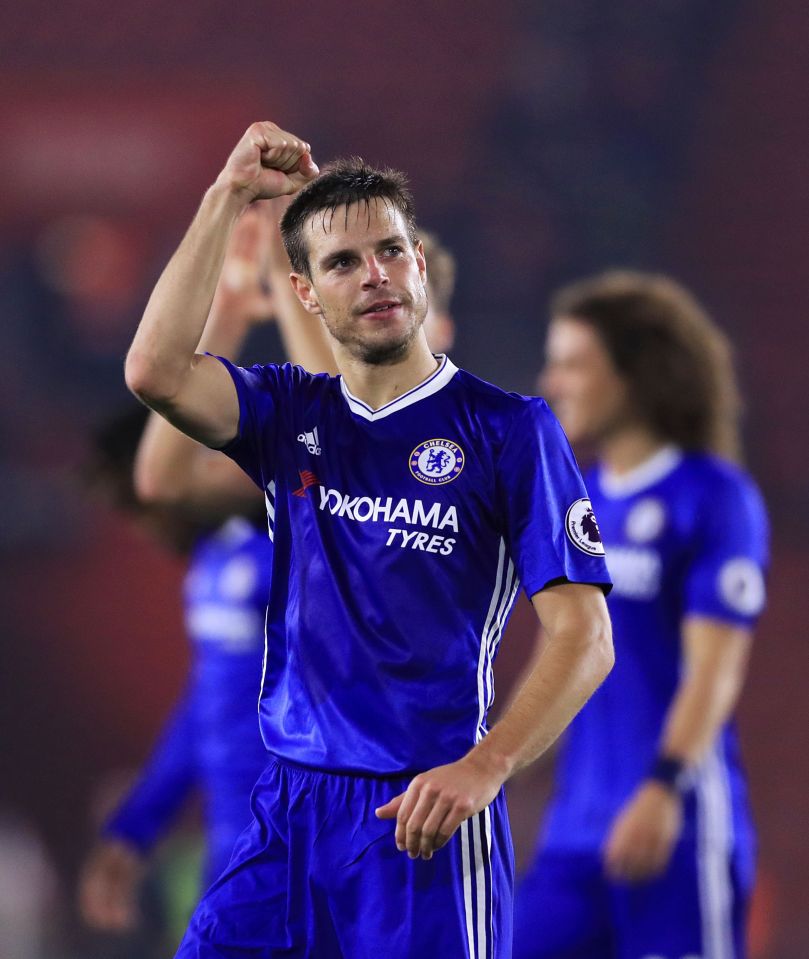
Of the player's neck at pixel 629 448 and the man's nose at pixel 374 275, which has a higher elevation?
the player's neck at pixel 629 448

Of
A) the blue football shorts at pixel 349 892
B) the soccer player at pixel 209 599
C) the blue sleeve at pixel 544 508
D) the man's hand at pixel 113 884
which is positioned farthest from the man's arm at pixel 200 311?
the man's hand at pixel 113 884

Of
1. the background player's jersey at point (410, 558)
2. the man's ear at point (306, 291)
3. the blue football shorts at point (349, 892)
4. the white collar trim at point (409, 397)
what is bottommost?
the blue football shorts at point (349, 892)

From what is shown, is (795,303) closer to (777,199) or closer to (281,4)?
(777,199)

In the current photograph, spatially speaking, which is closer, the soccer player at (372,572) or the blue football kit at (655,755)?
the soccer player at (372,572)

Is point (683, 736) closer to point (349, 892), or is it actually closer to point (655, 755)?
point (655, 755)

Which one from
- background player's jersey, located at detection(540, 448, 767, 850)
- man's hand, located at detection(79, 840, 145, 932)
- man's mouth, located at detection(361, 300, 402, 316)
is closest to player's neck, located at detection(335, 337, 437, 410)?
man's mouth, located at detection(361, 300, 402, 316)

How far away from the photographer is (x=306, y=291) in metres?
2.95

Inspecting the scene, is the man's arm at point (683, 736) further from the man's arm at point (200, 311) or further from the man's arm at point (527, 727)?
the man's arm at point (200, 311)

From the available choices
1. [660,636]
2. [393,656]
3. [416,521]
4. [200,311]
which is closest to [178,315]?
[200,311]

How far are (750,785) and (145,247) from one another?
634cm

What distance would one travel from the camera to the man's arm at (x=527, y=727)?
7.61 ft

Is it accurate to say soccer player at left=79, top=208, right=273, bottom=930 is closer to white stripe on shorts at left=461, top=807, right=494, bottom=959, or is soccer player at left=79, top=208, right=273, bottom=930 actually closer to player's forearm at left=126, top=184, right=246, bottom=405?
player's forearm at left=126, top=184, right=246, bottom=405

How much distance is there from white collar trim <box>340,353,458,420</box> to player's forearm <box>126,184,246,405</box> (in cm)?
34

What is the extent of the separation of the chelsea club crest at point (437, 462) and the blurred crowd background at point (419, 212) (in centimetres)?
585
